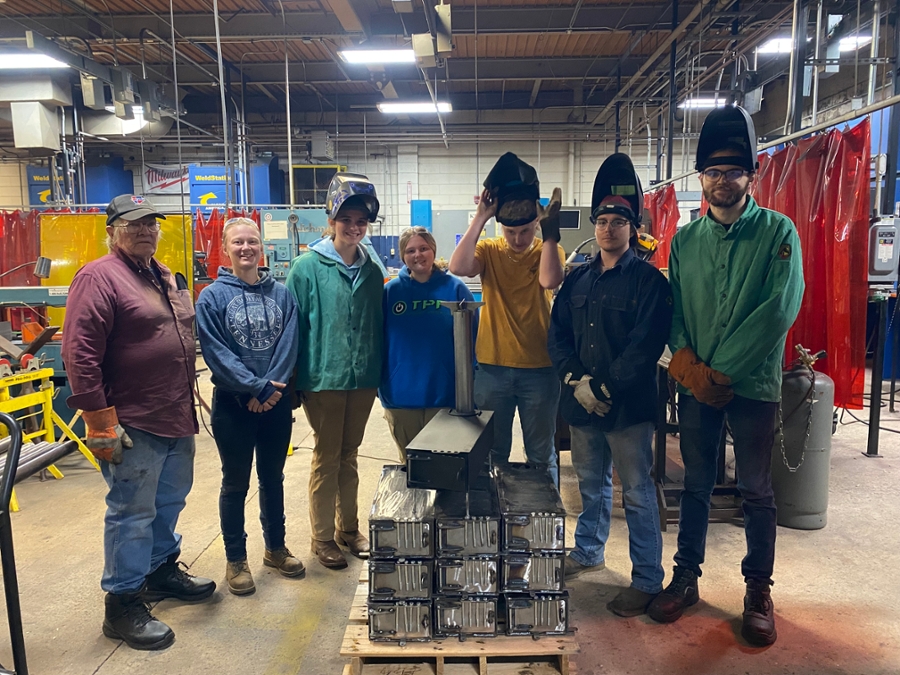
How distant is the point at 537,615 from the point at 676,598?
71cm

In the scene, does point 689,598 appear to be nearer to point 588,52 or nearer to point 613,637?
point 613,637

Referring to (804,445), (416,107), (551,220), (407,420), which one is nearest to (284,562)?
(407,420)

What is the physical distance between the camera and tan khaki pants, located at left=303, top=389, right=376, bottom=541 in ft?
7.96

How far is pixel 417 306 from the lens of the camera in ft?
7.84

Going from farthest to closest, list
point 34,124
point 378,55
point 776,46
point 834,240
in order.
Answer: point 34,124 → point 776,46 → point 378,55 → point 834,240

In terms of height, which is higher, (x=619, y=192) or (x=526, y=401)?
(x=619, y=192)

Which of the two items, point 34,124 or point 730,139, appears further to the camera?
point 34,124

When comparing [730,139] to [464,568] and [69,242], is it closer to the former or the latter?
[464,568]

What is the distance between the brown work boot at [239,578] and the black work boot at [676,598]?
64.9 inches

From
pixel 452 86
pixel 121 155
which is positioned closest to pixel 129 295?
pixel 452 86

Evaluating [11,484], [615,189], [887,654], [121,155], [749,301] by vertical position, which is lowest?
[887,654]

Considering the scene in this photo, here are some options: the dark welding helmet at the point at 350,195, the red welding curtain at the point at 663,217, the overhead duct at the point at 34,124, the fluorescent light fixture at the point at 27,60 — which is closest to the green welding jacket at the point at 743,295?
the dark welding helmet at the point at 350,195

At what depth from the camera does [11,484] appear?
5.05 feet

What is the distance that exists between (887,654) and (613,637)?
0.95 m
